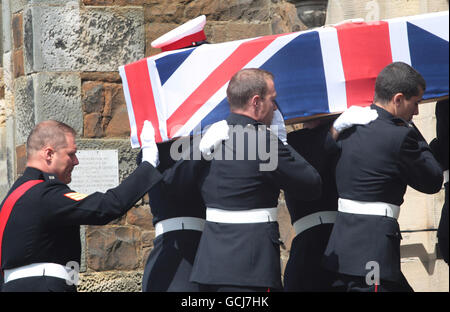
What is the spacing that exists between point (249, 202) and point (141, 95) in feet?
3.51

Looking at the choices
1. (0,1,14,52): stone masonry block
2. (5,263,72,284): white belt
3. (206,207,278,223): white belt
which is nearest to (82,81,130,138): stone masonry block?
(0,1,14,52): stone masonry block

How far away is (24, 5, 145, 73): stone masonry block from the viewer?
6.54m

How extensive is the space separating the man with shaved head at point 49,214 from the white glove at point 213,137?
12.2 inches

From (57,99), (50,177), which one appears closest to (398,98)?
(50,177)

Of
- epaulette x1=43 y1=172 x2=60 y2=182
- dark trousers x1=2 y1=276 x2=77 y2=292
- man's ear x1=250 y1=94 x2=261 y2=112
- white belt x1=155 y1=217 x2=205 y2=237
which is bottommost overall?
dark trousers x1=2 y1=276 x2=77 y2=292

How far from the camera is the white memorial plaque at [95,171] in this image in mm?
6516

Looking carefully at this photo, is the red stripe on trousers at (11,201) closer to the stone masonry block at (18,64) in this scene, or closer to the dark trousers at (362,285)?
the dark trousers at (362,285)

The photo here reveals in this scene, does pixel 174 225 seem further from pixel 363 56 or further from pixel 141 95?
pixel 363 56

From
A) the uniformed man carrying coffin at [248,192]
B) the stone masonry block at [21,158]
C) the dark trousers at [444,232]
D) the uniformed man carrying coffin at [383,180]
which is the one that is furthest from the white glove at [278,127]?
the stone masonry block at [21,158]

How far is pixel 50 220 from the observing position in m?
4.51

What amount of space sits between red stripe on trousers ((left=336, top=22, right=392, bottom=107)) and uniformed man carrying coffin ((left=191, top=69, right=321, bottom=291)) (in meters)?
0.49

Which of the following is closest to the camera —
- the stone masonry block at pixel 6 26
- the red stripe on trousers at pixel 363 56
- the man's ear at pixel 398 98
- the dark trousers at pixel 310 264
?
the man's ear at pixel 398 98

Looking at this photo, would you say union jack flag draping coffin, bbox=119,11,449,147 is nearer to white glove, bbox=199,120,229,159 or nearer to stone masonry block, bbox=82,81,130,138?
white glove, bbox=199,120,229,159

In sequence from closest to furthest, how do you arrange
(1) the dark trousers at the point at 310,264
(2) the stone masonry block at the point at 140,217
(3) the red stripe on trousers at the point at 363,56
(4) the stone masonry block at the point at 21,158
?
(3) the red stripe on trousers at the point at 363,56 < (1) the dark trousers at the point at 310,264 < (2) the stone masonry block at the point at 140,217 < (4) the stone masonry block at the point at 21,158
